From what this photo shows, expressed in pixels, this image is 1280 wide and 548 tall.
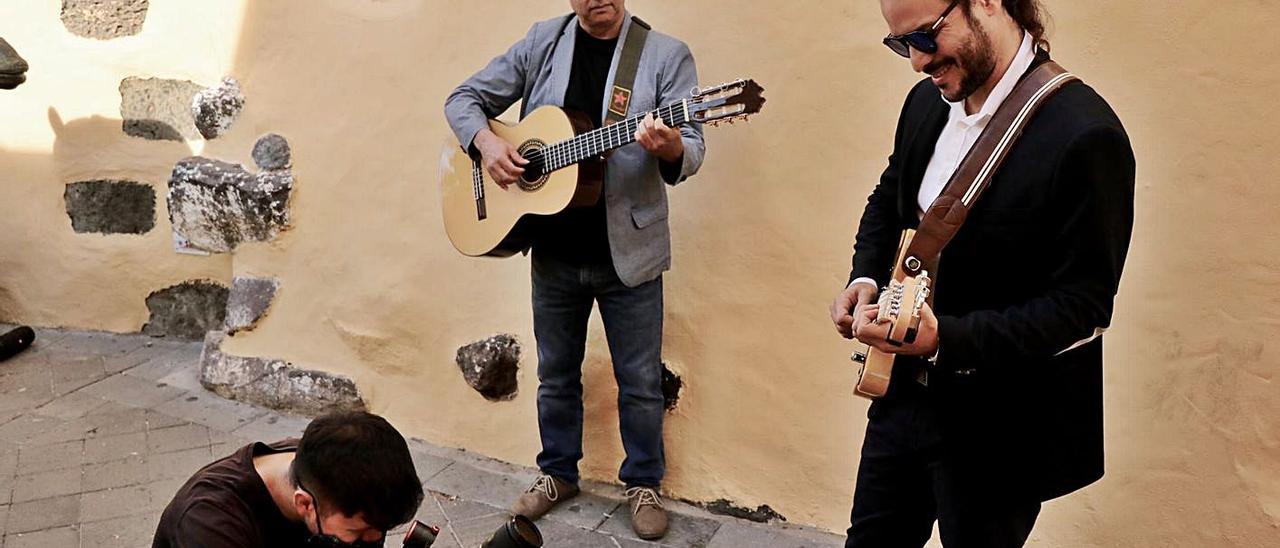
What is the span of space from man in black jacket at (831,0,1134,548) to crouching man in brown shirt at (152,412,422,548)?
2.57 ft

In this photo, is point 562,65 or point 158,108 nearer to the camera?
point 562,65

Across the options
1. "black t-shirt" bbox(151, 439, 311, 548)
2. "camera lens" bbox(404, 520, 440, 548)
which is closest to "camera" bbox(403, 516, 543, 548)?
"camera lens" bbox(404, 520, 440, 548)

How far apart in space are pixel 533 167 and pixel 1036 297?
139 cm

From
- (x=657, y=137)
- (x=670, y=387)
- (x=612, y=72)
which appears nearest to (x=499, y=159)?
(x=612, y=72)

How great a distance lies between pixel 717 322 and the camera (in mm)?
2896

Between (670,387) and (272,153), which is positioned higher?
(272,153)

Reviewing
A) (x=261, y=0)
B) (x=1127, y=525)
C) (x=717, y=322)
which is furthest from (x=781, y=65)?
(x=261, y=0)

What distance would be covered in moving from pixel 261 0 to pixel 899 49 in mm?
2612

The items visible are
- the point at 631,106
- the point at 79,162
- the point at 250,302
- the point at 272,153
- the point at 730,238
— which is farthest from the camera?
the point at 79,162

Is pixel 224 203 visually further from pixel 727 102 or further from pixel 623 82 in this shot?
pixel 727 102

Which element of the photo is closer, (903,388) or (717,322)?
(903,388)

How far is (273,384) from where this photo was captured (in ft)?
12.1

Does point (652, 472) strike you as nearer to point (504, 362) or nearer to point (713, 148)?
point (504, 362)

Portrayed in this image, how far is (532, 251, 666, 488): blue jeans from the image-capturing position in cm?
277
